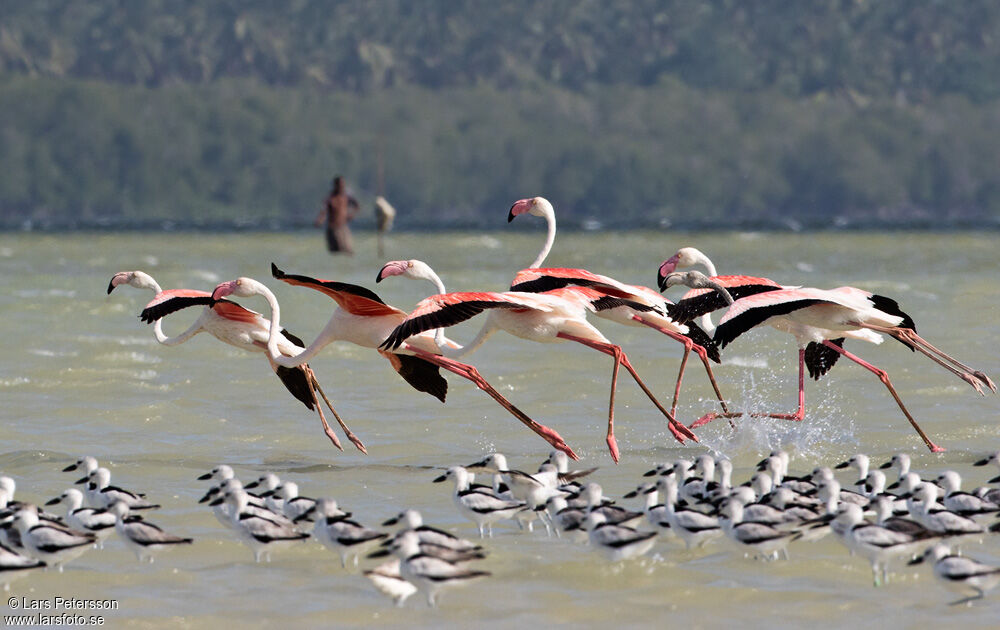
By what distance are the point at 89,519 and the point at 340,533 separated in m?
1.27

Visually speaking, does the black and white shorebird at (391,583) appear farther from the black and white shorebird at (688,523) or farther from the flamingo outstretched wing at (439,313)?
the flamingo outstretched wing at (439,313)

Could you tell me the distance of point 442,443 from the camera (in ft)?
36.7

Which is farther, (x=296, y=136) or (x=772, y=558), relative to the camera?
(x=296, y=136)

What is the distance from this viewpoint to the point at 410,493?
9234 mm

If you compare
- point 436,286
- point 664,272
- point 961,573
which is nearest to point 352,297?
point 436,286

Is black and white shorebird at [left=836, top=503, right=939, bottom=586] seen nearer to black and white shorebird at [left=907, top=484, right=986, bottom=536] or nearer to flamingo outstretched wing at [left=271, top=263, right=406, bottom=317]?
black and white shorebird at [left=907, top=484, right=986, bottom=536]

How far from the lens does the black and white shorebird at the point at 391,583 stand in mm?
6945

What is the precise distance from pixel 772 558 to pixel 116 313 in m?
16.4

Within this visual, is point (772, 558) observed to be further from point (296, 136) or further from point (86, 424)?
point (296, 136)

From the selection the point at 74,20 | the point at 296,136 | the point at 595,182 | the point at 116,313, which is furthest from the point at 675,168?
the point at 116,313

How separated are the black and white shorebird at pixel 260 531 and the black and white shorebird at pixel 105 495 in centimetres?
69

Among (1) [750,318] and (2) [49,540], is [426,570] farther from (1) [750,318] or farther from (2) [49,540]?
(1) [750,318]

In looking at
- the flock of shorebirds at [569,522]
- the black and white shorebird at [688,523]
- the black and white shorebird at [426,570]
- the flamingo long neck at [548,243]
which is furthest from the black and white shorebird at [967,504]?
the flamingo long neck at [548,243]

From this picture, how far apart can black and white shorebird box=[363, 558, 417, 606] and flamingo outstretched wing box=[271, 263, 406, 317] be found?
2394 millimetres
